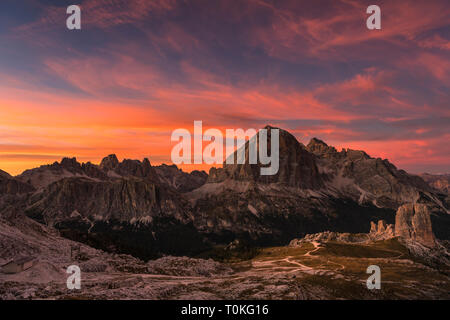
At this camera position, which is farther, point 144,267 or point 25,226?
point 25,226

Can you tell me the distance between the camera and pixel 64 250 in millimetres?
153000

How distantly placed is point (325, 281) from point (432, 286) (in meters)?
50.6

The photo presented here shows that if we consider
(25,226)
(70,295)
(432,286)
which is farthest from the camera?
(25,226)
